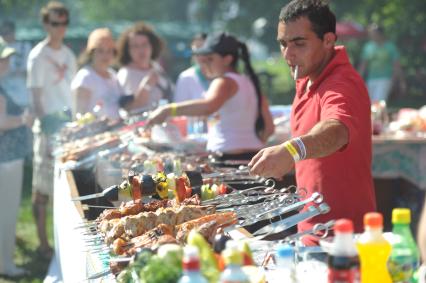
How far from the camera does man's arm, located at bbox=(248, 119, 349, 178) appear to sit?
358cm

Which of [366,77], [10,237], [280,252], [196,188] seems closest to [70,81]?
[10,237]

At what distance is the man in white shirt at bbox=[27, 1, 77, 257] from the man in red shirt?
427 cm

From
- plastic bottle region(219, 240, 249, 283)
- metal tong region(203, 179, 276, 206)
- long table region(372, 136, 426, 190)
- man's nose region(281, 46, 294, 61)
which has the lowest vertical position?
long table region(372, 136, 426, 190)

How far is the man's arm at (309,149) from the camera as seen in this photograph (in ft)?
11.7

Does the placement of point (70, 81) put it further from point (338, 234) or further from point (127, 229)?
point (338, 234)

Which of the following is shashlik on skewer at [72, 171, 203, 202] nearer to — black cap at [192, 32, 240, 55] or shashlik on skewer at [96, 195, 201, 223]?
shashlik on skewer at [96, 195, 201, 223]

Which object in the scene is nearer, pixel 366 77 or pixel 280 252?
pixel 280 252

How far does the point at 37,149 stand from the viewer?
27.8ft

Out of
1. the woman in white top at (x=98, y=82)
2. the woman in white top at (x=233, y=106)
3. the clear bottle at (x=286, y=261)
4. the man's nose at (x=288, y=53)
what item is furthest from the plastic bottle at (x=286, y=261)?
the woman in white top at (x=98, y=82)

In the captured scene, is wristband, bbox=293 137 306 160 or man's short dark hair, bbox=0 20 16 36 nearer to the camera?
Result: wristband, bbox=293 137 306 160

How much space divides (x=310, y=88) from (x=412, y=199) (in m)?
4.70

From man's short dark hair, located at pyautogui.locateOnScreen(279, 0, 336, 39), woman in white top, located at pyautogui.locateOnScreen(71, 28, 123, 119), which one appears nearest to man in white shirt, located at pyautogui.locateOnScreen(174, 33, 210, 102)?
woman in white top, located at pyautogui.locateOnScreen(71, 28, 123, 119)

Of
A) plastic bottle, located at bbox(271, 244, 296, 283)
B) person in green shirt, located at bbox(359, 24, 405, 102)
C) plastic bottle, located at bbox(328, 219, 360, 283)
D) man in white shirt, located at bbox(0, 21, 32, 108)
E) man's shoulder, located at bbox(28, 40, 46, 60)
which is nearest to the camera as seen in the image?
plastic bottle, located at bbox(328, 219, 360, 283)

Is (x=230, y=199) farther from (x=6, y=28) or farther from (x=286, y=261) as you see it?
(x=6, y=28)
